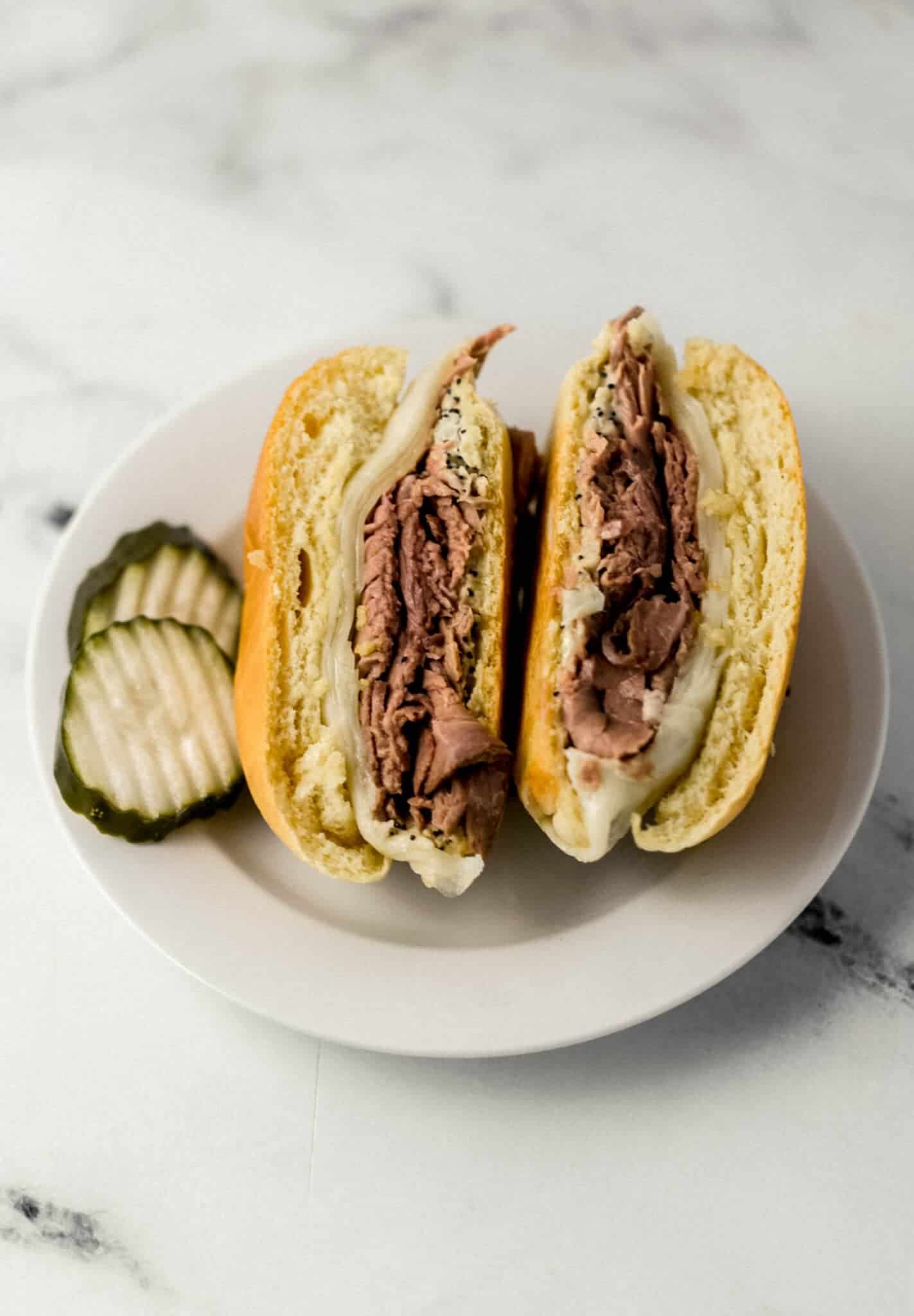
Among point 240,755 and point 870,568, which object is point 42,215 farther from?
point 870,568

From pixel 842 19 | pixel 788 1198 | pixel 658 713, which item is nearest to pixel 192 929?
pixel 658 713

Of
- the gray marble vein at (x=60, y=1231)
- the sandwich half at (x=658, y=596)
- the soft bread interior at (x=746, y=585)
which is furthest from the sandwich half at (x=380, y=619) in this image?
the gray marble vein at (x=60, y=1231)

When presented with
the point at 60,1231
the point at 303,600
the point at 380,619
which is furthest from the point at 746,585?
the point at 60,1231

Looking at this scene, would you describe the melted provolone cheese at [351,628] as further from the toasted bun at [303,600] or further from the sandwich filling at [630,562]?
the sandwich filling at [630,562]

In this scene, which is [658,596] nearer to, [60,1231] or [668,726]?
[668,726]

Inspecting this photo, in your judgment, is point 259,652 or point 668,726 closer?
point 668,726

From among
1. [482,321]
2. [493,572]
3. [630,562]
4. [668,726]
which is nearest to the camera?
[668,726]

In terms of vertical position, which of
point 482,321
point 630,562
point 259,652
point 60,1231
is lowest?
point 60,1231

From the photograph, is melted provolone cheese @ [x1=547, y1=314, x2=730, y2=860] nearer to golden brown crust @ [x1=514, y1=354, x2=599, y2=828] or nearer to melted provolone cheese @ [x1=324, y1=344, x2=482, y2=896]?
golden brown crust @ [x1=514, y1=354, x2=599, y2=828]
